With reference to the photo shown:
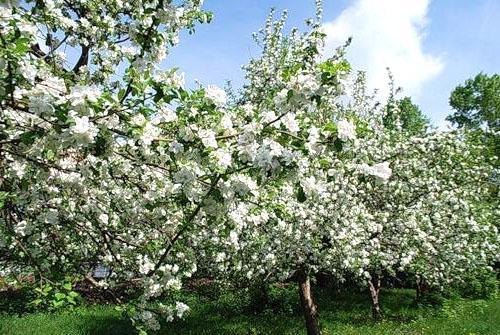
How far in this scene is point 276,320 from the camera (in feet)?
48.6

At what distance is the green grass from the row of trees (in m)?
1.87

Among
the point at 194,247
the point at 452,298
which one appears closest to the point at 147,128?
the point at 194,247

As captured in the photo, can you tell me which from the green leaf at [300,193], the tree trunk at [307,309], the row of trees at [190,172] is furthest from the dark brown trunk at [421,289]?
the green leaf at [300,193]

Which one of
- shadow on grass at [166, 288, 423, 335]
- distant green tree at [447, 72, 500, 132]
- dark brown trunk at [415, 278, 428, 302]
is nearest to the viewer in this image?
shadow on grass at [166, 288, 423, 335]

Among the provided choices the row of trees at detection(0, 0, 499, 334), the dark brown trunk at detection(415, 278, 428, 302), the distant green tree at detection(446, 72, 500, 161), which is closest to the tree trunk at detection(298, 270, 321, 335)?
the row of trees at detection(0, 0, 499, 334)

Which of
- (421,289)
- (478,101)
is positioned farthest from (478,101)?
(421,289)

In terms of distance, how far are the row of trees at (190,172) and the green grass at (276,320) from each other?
187 cm

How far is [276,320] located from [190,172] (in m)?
12.0

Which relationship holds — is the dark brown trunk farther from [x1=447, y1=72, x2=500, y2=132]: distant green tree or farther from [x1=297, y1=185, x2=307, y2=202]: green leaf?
[x1=447, y1=72, x2=500, y2=132]: distant green tree

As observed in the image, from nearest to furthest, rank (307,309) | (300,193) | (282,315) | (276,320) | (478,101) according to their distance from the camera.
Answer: (300,193), (307,309), (276,320), (282,315), (478,101)

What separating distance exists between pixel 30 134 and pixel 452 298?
1416 cm

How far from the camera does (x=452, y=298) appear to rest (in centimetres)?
1445

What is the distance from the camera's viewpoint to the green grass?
13.2 metres

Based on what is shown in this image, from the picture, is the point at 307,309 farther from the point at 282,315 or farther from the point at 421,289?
the point at 421,289
